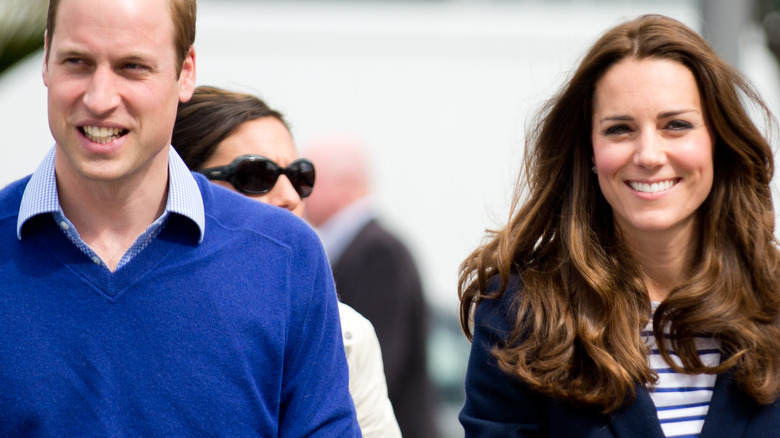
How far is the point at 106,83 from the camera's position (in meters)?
2.41

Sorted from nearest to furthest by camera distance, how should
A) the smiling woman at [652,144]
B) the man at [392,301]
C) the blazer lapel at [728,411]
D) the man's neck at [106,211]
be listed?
the man's neck at [106,211] → the blazer lapel at [728,411] → the smiling woman at [652,144] → the man at [392,301]

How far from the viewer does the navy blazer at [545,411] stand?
2.91m

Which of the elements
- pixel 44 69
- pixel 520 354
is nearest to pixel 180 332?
pixel 44 69

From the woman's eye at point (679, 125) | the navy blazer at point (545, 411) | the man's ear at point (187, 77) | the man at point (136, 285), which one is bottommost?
the navy blazer at point (545, 411)

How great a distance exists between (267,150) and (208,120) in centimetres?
20

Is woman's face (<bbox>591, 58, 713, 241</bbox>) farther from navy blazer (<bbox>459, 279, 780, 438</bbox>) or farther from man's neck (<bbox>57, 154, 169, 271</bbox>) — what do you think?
man's neck (<bbox>57, 154, 169, 271</bbox>)

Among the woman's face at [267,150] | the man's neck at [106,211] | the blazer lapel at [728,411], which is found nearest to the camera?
the man's neck at [106,211]

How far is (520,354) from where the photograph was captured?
300 cm

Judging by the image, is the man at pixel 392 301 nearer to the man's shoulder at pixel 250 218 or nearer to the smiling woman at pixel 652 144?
the smiling woman at pixel 652 144

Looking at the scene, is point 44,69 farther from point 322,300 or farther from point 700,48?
point 700,48

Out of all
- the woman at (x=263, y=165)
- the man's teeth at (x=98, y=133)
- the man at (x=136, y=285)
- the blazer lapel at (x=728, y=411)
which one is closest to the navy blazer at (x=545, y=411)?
the blazer lapel at (x=728, y=411)

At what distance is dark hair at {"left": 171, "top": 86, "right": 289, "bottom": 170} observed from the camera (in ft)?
11.3

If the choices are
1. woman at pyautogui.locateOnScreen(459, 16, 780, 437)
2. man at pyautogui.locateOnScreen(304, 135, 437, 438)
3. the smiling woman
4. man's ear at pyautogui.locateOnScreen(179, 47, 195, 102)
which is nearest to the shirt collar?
man's ear at pyautogui.locateOnScreen(179, 47, 195, 102)

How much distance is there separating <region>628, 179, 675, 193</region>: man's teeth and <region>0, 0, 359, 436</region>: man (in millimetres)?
967
